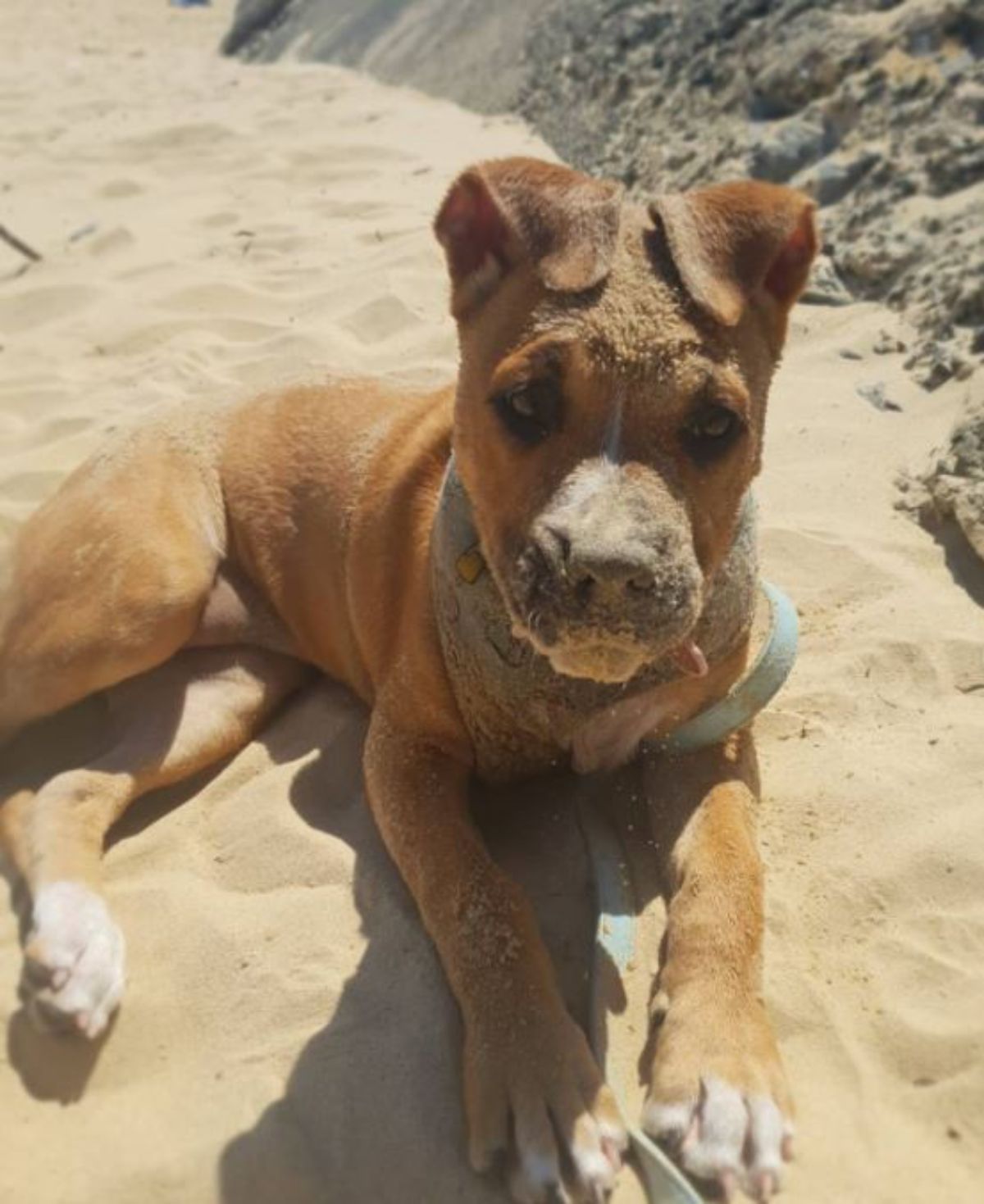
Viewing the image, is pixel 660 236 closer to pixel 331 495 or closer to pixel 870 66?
pixel 331 495

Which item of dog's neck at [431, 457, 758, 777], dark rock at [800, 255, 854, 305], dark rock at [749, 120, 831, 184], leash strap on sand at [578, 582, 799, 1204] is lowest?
dark rock at [800, 255, 854, 305]

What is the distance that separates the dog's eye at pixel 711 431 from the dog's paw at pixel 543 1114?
3.70ft

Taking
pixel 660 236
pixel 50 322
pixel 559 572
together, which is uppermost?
pixel 660 236

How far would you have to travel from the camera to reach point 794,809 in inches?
129

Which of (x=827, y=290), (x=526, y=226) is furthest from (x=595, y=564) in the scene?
(x=827, y=290)

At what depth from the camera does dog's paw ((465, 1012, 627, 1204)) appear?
239 centimetres

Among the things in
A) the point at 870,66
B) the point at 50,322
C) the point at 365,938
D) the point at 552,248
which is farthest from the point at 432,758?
the point at 870,66

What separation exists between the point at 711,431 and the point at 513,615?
0.52 metres

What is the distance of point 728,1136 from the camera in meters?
2.41

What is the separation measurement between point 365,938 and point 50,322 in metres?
4.36

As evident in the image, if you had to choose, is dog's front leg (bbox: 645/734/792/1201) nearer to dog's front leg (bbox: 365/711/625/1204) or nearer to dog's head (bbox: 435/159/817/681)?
dog's front leg (bbox: 365/711/625/1204)

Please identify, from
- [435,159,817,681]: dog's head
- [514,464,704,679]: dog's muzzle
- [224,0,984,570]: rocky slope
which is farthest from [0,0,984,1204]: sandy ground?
[514,464,704,679]: dog's muzzle

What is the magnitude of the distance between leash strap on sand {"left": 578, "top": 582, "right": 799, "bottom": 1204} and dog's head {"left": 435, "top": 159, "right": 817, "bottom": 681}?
0.31 m

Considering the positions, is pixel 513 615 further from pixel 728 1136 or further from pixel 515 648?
pixel 728 1136
